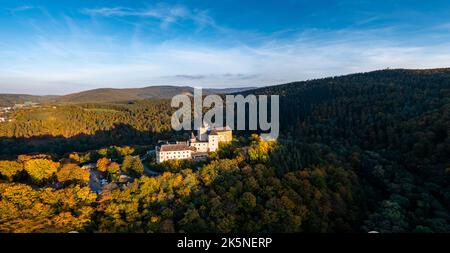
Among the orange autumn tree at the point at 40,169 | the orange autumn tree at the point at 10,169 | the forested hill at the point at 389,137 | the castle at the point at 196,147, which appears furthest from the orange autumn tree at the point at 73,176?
the forested hill at the point at 389,137

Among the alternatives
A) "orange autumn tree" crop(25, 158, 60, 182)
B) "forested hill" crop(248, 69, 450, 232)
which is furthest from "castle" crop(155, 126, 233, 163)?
"orange autumn tree" crop(25, 158, 60, 182)

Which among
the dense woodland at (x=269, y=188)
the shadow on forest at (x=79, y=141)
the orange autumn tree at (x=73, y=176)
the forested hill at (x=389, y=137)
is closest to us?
the dense woodland at (x=269, y=188)

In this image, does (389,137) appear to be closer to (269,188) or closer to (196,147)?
(269,188)

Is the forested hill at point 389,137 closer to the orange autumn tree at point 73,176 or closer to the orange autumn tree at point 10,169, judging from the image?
the orange autumn tree at point 73,176

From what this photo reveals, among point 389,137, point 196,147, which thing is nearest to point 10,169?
point 196,147

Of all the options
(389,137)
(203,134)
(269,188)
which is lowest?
(269,188)

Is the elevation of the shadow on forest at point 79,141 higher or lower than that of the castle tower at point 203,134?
lower

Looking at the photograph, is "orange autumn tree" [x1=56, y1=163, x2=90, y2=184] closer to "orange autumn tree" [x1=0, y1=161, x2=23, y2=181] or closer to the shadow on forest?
"orange autumn tree" [x1=0, y1=161, x2=23, y2=181]
